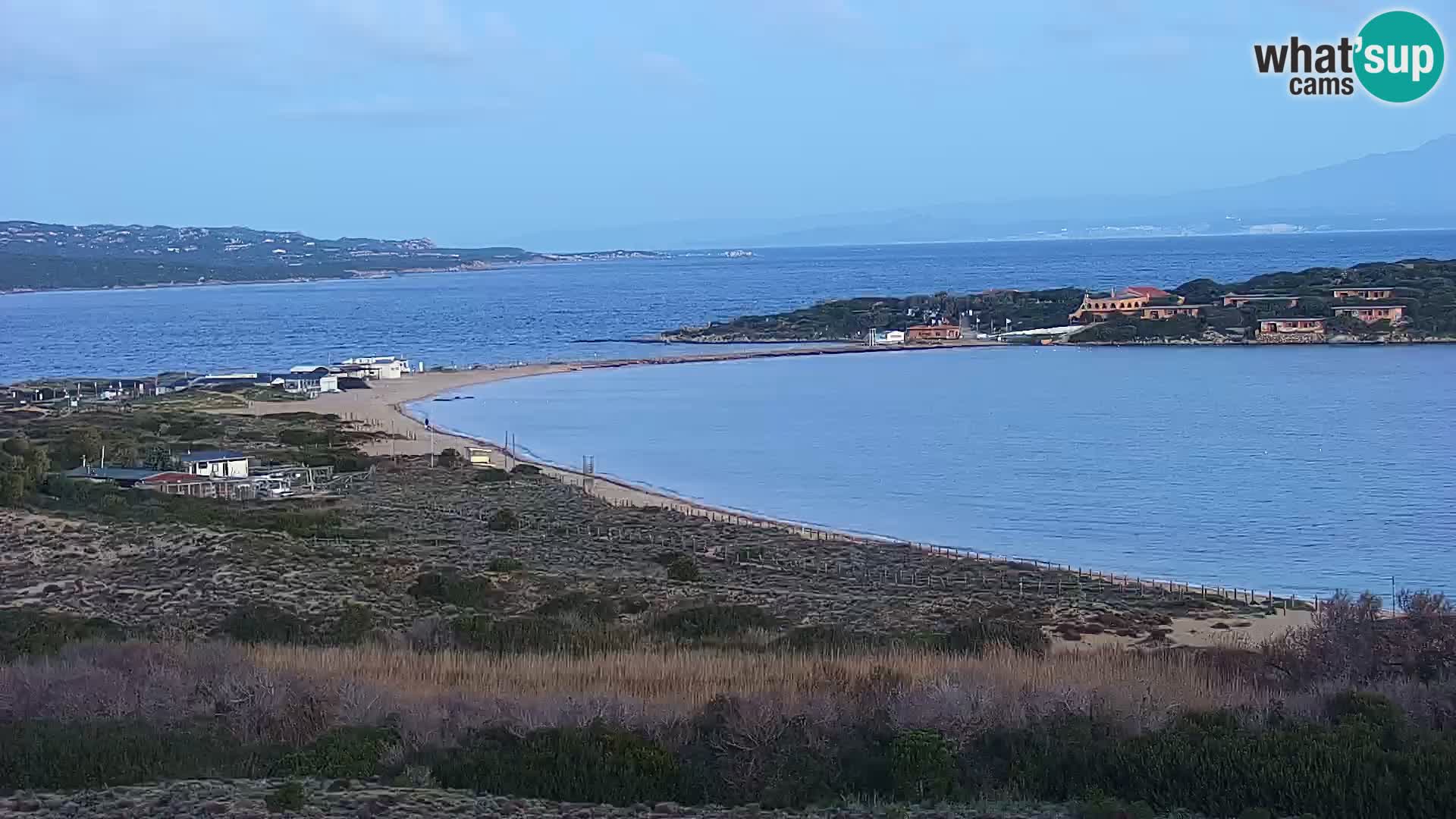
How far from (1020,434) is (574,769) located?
34.9m

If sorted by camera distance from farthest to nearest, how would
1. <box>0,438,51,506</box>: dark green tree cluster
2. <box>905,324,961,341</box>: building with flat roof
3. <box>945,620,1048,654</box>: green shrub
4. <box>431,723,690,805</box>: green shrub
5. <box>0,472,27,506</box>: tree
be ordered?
<box>905,324,961,341</box>: building with flat roof
<box>0,438,51,506</box>: dark green tree cluster
<box>0,472,27,506</box>: tree
<box>945,620,1048,654</box>: green shrub
<box>431,723,690,805</box>: green shrub

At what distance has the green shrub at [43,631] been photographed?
1215cm

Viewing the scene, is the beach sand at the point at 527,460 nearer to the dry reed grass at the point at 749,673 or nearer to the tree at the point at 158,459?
the dry reed grass at the point at 749,673

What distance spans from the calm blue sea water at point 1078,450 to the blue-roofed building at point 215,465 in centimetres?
847

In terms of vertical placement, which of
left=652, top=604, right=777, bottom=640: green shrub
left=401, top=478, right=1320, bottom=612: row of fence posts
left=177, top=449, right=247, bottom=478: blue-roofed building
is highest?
left=652, top=604, right=777, bottom=640: green shrub

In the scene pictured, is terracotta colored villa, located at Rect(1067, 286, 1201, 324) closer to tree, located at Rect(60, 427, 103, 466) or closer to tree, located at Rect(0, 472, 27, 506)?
tree, located at Rect(60, 427, 103, 466)

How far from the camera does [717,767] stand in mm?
7617

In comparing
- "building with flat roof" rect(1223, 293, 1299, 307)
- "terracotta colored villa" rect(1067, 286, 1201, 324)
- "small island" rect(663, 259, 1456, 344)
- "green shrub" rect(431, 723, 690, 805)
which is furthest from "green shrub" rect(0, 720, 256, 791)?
"building with flat roof" rect(1223, 293, 1299, 307)

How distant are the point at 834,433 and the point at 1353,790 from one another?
118 ft

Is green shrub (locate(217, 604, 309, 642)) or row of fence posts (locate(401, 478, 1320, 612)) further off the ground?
green shrub (locate(217, 604, 309, 642))

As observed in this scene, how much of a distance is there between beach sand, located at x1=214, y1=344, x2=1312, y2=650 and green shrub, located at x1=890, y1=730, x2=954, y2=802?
25.3 feet

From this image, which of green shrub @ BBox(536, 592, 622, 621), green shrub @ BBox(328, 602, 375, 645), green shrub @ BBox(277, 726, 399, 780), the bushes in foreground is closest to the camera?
the bushes in foreground

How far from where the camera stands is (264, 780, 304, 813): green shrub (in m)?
6.88

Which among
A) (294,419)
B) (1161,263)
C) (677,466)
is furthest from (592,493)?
(1161,263)
